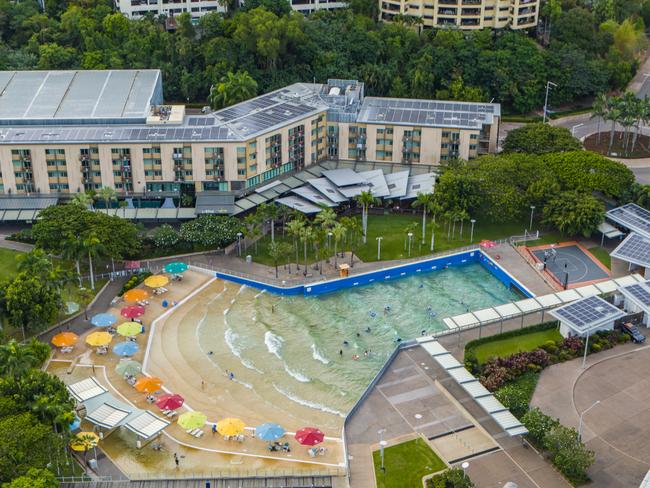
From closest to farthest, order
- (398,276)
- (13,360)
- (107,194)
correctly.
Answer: (13,360) < (398,276) < (107,194)

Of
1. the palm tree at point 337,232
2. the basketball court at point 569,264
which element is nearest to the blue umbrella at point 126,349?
the palm tree at point 337,232

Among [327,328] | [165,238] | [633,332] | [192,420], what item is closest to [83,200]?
[165,238]

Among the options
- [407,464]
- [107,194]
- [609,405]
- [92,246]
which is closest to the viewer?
[407,464]

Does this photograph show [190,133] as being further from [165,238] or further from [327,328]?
[327,328]

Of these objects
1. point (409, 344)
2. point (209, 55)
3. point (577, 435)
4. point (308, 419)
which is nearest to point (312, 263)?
point (409, 344)

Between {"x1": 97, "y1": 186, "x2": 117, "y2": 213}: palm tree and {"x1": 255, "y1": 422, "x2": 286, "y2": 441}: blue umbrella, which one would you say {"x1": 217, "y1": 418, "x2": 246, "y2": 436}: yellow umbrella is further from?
{"x1": 97, "y1": 186, "x2": 117, "y2": 213}: palm tree

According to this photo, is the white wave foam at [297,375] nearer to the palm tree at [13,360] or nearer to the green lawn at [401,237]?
the green lawn at [401,237]
